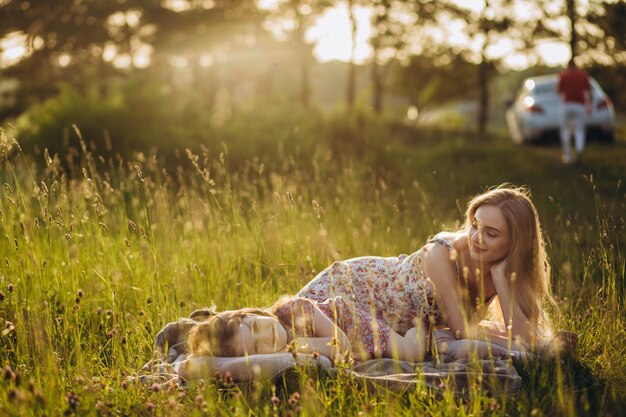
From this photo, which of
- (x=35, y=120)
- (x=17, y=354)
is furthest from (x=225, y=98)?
(x=17, y=354)

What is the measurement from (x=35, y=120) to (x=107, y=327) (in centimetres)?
867

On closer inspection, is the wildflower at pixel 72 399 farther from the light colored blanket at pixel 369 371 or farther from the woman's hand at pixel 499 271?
the woman's hand at pixel 499 271

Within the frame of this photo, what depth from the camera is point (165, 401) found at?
2.88 metres

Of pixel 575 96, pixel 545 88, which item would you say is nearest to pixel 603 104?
pixel 545 88

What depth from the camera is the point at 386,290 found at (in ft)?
12.7

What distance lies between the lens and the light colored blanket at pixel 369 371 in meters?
2.93

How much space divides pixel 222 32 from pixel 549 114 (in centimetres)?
927

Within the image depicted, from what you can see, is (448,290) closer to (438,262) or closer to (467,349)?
(438,262)

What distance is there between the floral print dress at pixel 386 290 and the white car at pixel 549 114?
1110 centimetres

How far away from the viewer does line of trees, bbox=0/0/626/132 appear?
16875 millimetres

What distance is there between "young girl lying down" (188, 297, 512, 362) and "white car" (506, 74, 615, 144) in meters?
11.4

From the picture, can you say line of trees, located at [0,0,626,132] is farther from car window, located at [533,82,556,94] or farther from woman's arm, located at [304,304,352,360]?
woman's arm, located at [304,304,352,360]

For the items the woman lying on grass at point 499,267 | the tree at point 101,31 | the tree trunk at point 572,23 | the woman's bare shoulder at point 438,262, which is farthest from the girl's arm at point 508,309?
the tree trunk at point 572,23

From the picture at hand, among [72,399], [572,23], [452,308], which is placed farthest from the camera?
[572,23]
